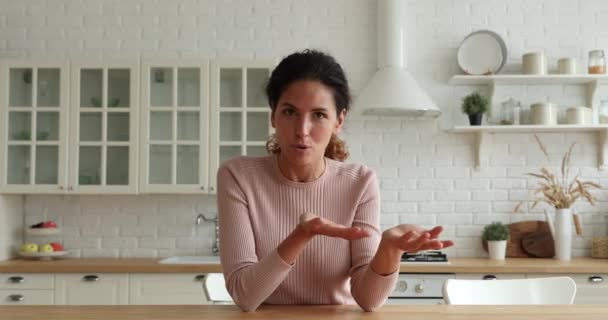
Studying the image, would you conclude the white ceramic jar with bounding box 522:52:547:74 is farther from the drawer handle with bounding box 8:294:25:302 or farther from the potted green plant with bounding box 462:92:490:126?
the drawer handle with bounding box 8:294:25:302

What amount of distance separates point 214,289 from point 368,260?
0.87 metres

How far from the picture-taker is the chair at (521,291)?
225 centimetres

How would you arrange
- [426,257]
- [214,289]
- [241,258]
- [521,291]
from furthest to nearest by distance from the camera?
[426,257] < [214,289] < [521,291] < [241,258]

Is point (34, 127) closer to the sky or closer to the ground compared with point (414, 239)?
closer to the sky

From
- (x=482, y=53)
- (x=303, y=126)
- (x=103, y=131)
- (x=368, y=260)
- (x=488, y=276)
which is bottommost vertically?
(x=488, y=276)

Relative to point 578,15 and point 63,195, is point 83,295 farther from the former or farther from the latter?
point 578,15

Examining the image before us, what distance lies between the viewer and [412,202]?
4.42 m

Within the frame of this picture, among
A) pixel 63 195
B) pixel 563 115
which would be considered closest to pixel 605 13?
pixel 563 115

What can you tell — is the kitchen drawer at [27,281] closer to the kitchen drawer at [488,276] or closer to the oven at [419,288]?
the oven at [419,288]

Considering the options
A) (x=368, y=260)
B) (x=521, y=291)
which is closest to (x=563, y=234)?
(x=521, y=291)

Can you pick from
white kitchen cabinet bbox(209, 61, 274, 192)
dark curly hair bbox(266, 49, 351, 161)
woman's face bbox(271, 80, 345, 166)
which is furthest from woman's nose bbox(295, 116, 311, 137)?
white kitchen cabinet bbox(209, 61, 274, 192)

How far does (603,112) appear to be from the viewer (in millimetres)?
4277

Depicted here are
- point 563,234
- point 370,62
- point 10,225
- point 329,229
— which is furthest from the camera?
point 370,62

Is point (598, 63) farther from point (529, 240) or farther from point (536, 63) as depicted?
point (529, 240)
